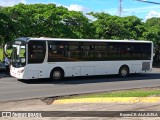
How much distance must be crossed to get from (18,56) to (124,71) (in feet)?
26.0

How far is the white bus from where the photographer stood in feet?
67.8

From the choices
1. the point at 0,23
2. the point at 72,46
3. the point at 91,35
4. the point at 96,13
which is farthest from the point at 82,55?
the point at 96,13

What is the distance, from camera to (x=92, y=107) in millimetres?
11969

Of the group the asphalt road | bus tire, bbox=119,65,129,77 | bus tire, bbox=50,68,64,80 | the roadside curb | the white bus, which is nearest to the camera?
the roadside curb

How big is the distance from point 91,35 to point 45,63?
53.6ft

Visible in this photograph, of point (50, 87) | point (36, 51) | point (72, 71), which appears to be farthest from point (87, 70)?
point (50, 87)

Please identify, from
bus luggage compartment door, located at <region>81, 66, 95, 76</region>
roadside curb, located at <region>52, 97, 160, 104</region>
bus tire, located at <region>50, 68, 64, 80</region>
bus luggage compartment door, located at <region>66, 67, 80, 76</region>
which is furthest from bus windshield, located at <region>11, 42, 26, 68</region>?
roadside curb, located at <region>52, 97, 160, 104</region>

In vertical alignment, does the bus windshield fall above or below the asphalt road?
above

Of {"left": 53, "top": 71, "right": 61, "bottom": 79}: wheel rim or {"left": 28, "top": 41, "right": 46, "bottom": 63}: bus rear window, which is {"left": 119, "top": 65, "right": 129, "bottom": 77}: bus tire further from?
{"left": 28, "top": 41, "right": 46, "bottom": 63}: bus rear window

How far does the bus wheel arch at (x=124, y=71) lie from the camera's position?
981 inches

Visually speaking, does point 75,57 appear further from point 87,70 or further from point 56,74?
point 56,74

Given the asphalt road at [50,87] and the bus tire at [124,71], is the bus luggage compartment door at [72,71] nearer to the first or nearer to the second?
the asphalt road at [50,87]

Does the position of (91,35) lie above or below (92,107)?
above

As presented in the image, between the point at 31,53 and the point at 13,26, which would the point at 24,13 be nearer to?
the point at 13,26
